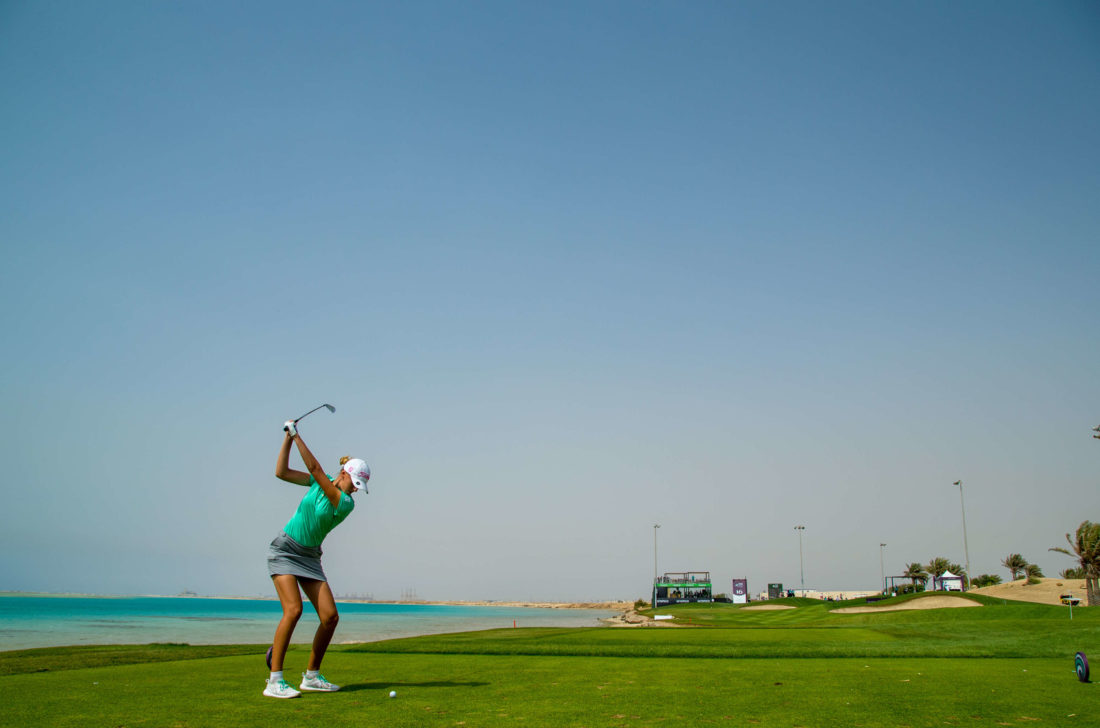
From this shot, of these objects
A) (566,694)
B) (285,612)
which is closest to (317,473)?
(285,612)

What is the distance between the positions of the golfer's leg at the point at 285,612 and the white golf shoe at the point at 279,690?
144 millimetres

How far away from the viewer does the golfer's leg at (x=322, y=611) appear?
8.22 m

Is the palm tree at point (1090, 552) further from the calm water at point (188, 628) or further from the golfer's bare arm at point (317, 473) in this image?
the golfer's bare arm at point (317, 473)

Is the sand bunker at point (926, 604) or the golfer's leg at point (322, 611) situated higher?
the golfer's leg at point (322, 611)

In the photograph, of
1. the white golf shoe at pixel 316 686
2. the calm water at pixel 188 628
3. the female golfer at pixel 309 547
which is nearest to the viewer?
the female golfer at pixel 309 547

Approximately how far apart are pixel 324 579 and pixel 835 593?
172 metres

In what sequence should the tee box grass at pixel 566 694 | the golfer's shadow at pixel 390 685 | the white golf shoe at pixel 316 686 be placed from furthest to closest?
the golfer's shadow at pixel 390 685, the white golf shoe at pixel 316 686, the tee box grass at pixel 566 694

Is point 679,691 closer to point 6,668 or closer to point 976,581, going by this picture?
point 6,668

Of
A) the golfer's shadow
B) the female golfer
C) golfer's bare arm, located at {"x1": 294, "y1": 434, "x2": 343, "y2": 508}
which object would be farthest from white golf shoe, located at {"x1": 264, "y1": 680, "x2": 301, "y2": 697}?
golfer's bare arm, located at {"x1": 294, "y1": 434, "x2": 343, "y2": 508}

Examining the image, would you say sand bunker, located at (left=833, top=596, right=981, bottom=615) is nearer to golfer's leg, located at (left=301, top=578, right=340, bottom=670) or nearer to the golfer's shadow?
the golfer's shadow

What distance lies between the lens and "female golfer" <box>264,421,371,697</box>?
7.99 meters

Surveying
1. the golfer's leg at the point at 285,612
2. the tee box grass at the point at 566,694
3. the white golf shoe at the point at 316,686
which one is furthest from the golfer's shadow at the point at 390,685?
the golfer's leg at the point at 285,612

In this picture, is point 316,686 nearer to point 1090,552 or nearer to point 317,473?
point 317,473

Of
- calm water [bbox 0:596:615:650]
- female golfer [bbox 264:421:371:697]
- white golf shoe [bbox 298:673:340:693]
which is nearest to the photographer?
female golfer [bbox 264:421:371:697]
